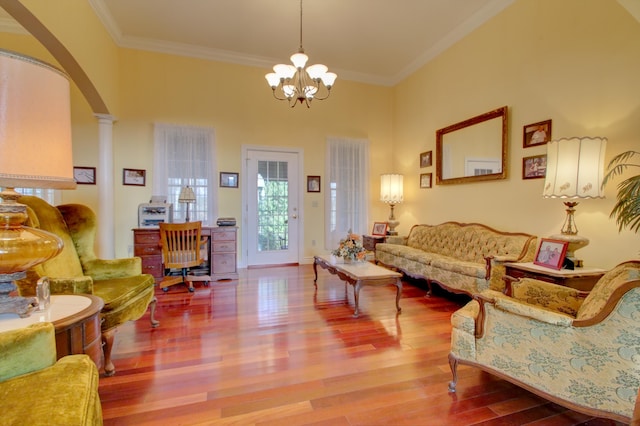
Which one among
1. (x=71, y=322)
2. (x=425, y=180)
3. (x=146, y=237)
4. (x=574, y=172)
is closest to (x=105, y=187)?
(x=146, y=237)

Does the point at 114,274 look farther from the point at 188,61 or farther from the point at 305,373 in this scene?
the point at 188,61

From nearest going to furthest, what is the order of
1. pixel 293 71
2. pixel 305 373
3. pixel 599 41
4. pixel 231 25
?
pixel 305 373, pixel 599 41, pixel 293 71, pixel 231 25

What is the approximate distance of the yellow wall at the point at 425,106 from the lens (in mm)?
2938

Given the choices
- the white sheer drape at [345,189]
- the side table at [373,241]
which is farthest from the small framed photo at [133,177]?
the side table at [373,241]

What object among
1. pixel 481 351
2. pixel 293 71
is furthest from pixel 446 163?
pixel 481 351

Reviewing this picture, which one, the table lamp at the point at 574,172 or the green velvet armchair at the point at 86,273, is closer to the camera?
the green velvet armchair at the point at 86,273

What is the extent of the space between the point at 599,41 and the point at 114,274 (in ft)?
16.5

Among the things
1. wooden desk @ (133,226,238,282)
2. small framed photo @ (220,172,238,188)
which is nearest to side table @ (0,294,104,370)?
wooden desk @ (133,226,238,282)

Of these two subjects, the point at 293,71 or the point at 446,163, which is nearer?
the point at 293,71

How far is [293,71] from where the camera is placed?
3.55 m

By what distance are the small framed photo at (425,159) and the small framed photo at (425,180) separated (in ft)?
0.56

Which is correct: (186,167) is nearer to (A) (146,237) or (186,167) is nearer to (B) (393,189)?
(A) (146,237)

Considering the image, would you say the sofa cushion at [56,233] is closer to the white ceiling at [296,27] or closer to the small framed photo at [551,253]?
the white ceiling at [296,27]

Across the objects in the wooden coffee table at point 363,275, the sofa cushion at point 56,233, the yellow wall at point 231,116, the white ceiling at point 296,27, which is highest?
the white ceiling at point 296,27
